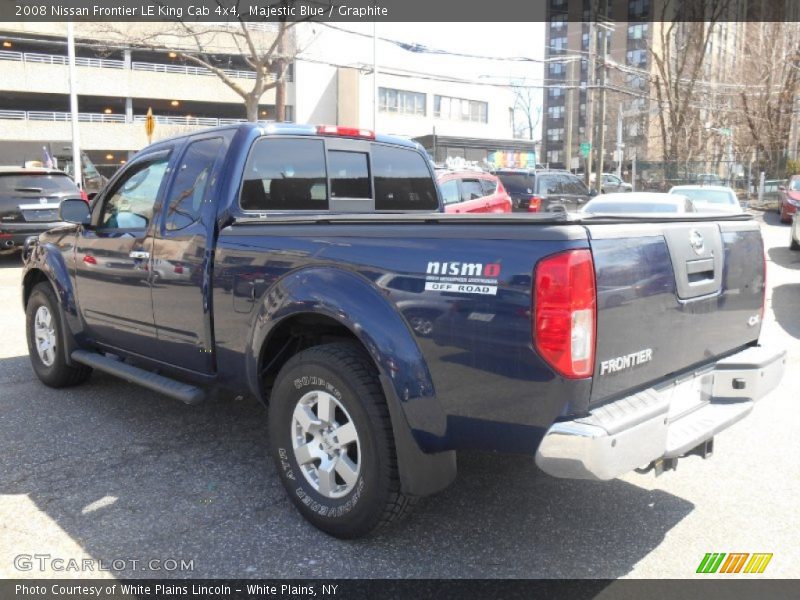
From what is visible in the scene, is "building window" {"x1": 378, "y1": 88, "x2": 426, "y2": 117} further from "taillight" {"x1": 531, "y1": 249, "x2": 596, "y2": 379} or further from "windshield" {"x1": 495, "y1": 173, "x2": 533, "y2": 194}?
"taillight" {"x1": 531, "y1": 249, "x2": 596, "y2": 379}

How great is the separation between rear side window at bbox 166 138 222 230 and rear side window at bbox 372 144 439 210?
1.18 meters

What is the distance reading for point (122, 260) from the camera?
14.6ft

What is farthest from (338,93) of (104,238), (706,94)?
(104,238)

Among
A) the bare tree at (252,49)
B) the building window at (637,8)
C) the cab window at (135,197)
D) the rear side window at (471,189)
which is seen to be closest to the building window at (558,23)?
the building window at (637,8)

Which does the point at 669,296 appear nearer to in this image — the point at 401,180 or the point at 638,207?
the point at 401,180

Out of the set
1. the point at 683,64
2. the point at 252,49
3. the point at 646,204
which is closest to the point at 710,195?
the point at 646,204

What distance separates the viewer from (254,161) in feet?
13.1

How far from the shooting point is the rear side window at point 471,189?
1292cm

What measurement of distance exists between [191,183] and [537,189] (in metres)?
13.6

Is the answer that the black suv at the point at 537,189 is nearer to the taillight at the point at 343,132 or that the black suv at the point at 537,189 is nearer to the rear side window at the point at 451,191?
the rear side window at the point at 451,191

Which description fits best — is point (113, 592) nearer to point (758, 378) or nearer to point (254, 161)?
→ point (254, 161)

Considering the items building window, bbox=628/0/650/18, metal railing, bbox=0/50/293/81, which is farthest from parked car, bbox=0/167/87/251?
building window, bbox=628/0/650/18

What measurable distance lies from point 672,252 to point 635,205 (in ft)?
25.5

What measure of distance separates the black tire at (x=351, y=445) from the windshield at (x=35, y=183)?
1138 cm
